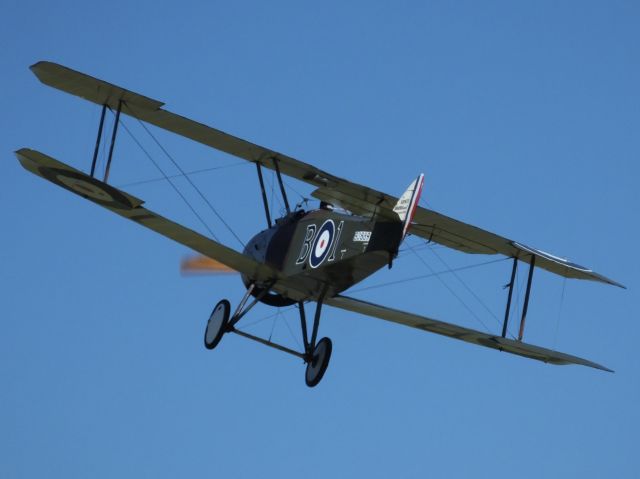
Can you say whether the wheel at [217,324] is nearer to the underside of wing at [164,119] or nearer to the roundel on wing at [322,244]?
the roundel on wing at [322,244]

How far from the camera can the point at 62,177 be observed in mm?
16641

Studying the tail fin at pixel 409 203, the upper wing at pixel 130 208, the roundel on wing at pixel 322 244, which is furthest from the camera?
the roundel on wing at pixel 322 244

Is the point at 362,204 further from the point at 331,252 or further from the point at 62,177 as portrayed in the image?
the point at 62,177

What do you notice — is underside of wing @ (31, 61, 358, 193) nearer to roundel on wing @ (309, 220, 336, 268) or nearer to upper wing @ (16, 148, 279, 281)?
roundel on wing @ (309, 220, 336, 268)

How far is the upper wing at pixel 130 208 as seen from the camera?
53.9 feet

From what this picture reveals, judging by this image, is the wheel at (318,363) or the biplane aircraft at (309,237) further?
the wheel at (318,363)

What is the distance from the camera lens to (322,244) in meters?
17.1

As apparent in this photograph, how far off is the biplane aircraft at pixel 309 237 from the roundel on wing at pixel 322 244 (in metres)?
0.01

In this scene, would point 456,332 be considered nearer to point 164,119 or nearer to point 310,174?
point 310,174

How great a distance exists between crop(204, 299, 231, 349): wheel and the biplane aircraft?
0.02 meters

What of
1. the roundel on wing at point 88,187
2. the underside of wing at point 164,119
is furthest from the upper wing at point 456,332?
the roundel on wing at point 88,187

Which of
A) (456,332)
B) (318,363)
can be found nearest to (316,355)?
(318,363)

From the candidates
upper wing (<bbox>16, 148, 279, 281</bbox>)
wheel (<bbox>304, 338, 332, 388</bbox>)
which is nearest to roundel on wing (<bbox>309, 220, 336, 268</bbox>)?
upper wing (<bbox>16, 148, 279, 281</bbox>)

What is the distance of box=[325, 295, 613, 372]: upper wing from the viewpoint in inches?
729
